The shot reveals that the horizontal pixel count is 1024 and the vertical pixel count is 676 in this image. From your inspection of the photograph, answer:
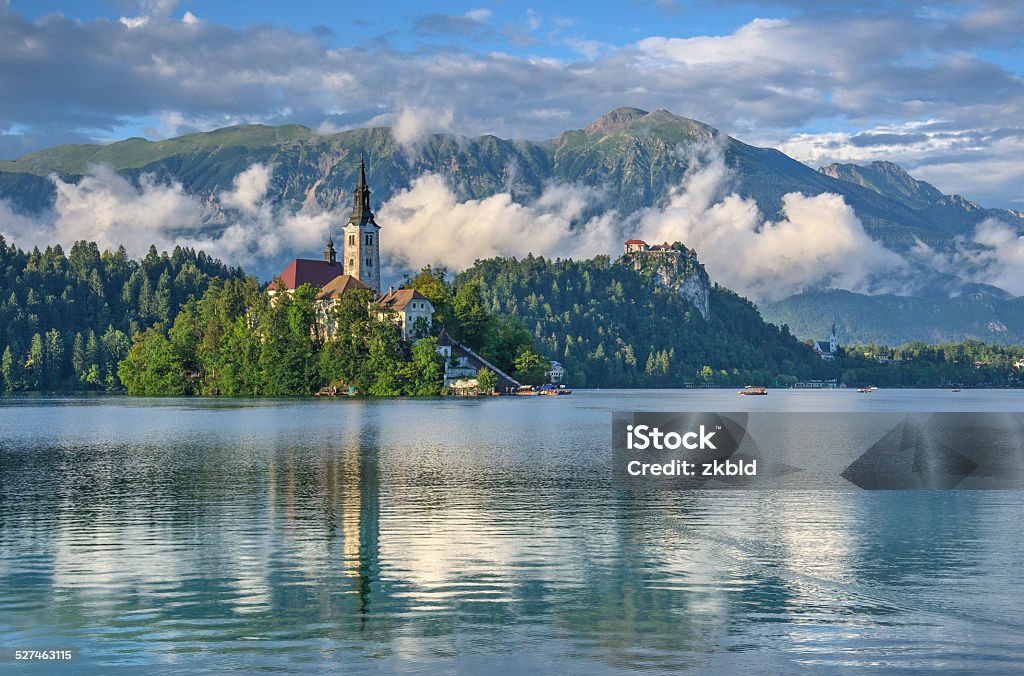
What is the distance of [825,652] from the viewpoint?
86.2 ft

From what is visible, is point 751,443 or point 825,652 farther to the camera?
point 751,443

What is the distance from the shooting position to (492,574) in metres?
35.4

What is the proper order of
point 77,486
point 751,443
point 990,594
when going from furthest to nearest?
point 751,443 < point 77,486 < point 990,594

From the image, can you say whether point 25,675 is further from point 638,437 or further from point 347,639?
point 638,437

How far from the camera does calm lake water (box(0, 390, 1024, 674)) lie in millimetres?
26391

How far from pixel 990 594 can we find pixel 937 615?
3.72m

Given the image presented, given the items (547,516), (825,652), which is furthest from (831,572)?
(547,516)

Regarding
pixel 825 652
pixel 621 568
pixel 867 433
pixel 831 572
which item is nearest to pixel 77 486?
pixel 621 568

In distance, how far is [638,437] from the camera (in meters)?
117

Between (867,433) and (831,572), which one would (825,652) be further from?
(867,433)

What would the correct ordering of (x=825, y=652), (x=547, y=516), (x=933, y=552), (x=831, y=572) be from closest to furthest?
1. (x=825, y=652)
2. (x=831, y=572)
3. (x=933, y=552)
4. (x=547, y=516)

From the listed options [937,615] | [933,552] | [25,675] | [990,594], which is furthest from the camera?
[933,552]

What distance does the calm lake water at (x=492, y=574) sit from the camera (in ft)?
86.6

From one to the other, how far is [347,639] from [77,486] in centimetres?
3854
